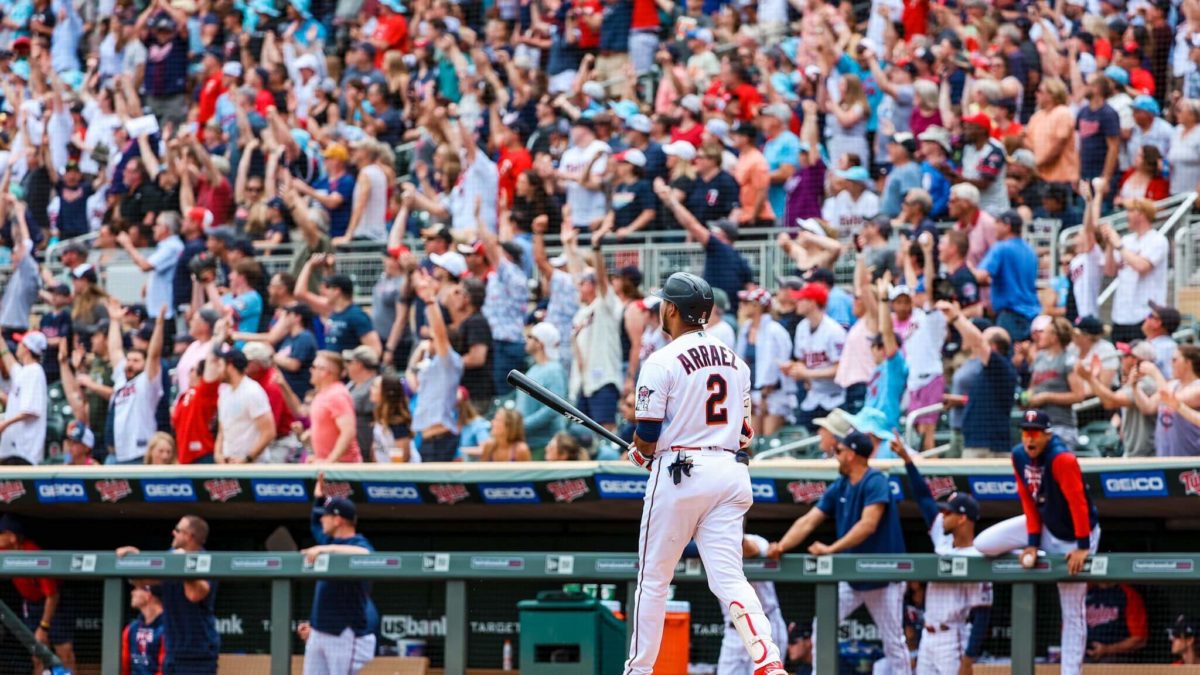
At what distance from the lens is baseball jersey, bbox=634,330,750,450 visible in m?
7.15

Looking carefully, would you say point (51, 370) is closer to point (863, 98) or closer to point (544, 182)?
point (544, 182)

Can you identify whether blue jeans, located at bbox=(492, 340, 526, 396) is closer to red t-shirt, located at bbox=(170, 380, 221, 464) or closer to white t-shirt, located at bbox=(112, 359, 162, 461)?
red t-shirt, located at bbox=(170, 380, 221, 464)

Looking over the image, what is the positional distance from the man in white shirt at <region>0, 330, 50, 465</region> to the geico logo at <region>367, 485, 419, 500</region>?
3052mm

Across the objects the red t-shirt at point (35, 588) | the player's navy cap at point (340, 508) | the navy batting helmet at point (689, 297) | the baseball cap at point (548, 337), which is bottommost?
the red t-shirt at point (35, 588)

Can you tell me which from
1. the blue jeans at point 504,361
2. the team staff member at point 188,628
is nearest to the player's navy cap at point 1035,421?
the team staff member at point 188,628

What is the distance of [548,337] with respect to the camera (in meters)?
12.7

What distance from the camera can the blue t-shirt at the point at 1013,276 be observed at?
12164 millimetres

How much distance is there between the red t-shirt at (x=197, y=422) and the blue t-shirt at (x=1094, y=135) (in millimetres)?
6326

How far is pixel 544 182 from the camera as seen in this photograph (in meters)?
15.0

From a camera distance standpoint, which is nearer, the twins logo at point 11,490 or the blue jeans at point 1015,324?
the blue jeans at point 1015,324

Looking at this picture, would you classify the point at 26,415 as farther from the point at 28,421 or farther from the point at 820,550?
the point at 820,550

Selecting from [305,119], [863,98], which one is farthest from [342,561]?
[305,119]

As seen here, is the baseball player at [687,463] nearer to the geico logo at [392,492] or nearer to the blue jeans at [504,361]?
the geico logo at [392,492]

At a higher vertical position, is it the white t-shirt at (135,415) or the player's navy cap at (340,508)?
the white t-shirt at (135,415)
